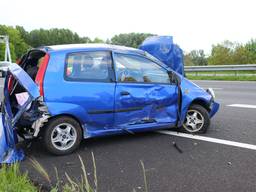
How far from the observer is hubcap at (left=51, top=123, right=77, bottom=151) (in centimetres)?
498

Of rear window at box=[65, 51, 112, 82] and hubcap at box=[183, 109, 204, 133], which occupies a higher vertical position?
rear window at box=[65, 51, 112, 82]

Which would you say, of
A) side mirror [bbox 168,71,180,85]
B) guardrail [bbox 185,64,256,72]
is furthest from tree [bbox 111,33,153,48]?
side mirror [bbox 168,71,180,85]

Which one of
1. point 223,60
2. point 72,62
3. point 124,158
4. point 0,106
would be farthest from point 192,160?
point 223,60

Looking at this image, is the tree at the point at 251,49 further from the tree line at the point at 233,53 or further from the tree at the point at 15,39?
→ the tree at the point at 15,39

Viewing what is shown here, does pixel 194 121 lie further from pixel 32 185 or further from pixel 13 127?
pixel 32 185

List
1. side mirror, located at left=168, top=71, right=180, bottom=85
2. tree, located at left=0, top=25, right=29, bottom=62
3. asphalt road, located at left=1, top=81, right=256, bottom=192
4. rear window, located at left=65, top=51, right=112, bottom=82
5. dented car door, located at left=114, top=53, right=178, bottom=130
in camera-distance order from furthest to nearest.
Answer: tree, located at left=0, top=25, right=29, bottom=62
side mirror, located at left=168, top=71, right=180, bottom=85
dented car door, located at left=114, top=53, right=178, bottom=130
rear window, located at left=65, top=51, right=112, bottom=82
asphalt road, located at left=1, top=81, right=256, bottom=192

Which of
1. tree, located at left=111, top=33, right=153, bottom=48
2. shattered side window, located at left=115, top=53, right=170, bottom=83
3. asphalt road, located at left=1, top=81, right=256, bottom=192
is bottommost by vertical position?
asphalt road, located at left=1, top=81, right=256, bottom=192

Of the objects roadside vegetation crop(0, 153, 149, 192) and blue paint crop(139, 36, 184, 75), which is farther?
blue paint crop(139, 36, 184, 75)

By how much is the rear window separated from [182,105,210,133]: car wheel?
1693 mm

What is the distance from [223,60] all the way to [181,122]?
3925 cm

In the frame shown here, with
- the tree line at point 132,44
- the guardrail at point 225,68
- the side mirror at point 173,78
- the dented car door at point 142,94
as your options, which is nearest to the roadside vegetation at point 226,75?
the guardrail at point 225,68

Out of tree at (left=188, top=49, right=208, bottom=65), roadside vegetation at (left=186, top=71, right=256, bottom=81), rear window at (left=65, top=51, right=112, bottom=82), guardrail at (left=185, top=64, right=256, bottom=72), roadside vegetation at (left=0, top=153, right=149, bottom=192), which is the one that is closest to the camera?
roadside vegetation at (left=0, top=153, right=149, bottom=192)

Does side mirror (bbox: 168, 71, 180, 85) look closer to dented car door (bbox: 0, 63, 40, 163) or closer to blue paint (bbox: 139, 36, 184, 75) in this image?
blue paint (bbox: 139, 36, 184, 75)

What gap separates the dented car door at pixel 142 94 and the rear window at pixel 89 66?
7.0 inches
